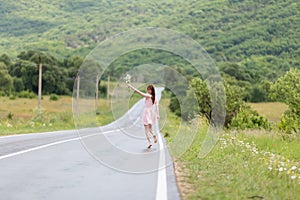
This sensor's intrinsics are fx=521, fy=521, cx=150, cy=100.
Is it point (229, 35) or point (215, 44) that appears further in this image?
point (229, 35)

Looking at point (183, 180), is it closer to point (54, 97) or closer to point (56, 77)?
point (54, 97)

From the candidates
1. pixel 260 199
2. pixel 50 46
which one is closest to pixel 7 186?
pixel 260 199

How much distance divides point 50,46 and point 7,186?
500 ft

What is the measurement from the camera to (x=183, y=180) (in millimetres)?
9766

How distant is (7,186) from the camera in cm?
857

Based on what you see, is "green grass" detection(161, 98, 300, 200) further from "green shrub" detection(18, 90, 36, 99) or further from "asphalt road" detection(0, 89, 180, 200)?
"green shrub" detection(18, 90, 36, 99)

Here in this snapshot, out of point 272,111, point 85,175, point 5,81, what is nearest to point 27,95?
point 5,81

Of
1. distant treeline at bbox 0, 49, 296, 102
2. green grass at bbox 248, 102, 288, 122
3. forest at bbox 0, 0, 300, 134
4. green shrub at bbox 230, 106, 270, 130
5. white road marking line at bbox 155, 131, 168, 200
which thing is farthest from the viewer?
forest at bbox 0, 0, 300, 134

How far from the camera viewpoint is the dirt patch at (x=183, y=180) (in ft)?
27.2

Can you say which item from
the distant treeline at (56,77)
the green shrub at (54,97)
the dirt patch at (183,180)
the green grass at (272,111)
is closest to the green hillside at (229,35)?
the distant treeline at (56,77)

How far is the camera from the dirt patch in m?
8.30

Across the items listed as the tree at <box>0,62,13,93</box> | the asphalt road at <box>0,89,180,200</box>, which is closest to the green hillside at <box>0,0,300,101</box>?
the tree at <box>0,62,13,93</box>

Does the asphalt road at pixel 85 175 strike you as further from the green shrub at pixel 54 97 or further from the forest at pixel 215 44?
the green shrub at pixel 54 97

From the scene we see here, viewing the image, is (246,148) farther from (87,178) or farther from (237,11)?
(237,11)
